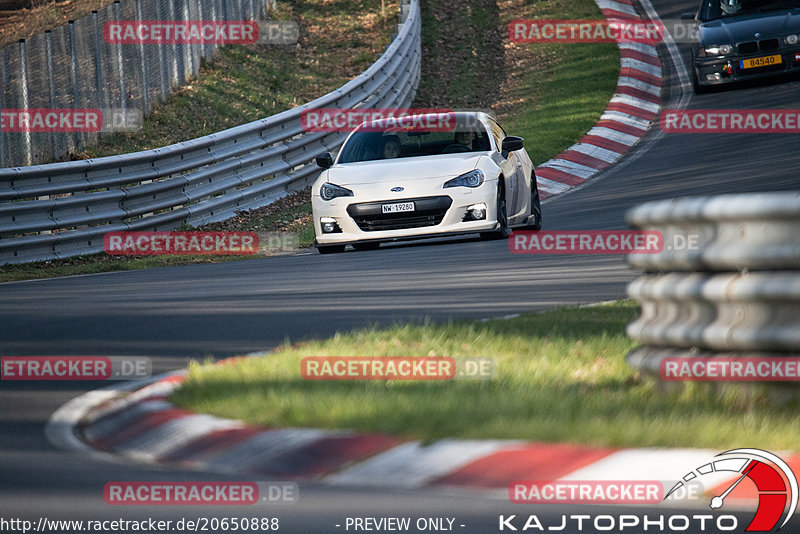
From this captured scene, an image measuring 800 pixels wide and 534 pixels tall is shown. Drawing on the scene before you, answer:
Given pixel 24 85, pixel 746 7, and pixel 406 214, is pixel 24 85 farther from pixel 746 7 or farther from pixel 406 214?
pixel 746 7

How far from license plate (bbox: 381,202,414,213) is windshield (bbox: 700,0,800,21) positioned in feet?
37.7

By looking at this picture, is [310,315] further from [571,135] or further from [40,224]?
[571,135]

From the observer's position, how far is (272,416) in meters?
5.33

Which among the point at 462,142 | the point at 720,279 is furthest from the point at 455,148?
the point at 720,279

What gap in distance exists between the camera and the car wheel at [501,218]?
1367cm

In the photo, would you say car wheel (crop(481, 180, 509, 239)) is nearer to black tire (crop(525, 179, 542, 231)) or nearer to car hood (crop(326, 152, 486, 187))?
car hood (crop(326, 152, 486, 187))

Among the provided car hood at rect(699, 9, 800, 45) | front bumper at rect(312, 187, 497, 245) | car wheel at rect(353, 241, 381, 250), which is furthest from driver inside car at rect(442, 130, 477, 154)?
car hood at rect(699, 9, 800, 45)

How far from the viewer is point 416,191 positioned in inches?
526

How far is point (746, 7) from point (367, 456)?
65.1 feet

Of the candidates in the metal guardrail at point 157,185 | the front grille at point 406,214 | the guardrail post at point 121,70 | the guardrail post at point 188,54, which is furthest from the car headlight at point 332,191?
the guardrail post at point 188,54

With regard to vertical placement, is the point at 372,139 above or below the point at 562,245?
above

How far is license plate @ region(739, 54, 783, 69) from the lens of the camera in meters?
22.5

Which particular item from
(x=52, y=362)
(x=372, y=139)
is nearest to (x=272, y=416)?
(x=52, y=362)

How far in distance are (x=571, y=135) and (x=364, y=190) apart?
10859mm
